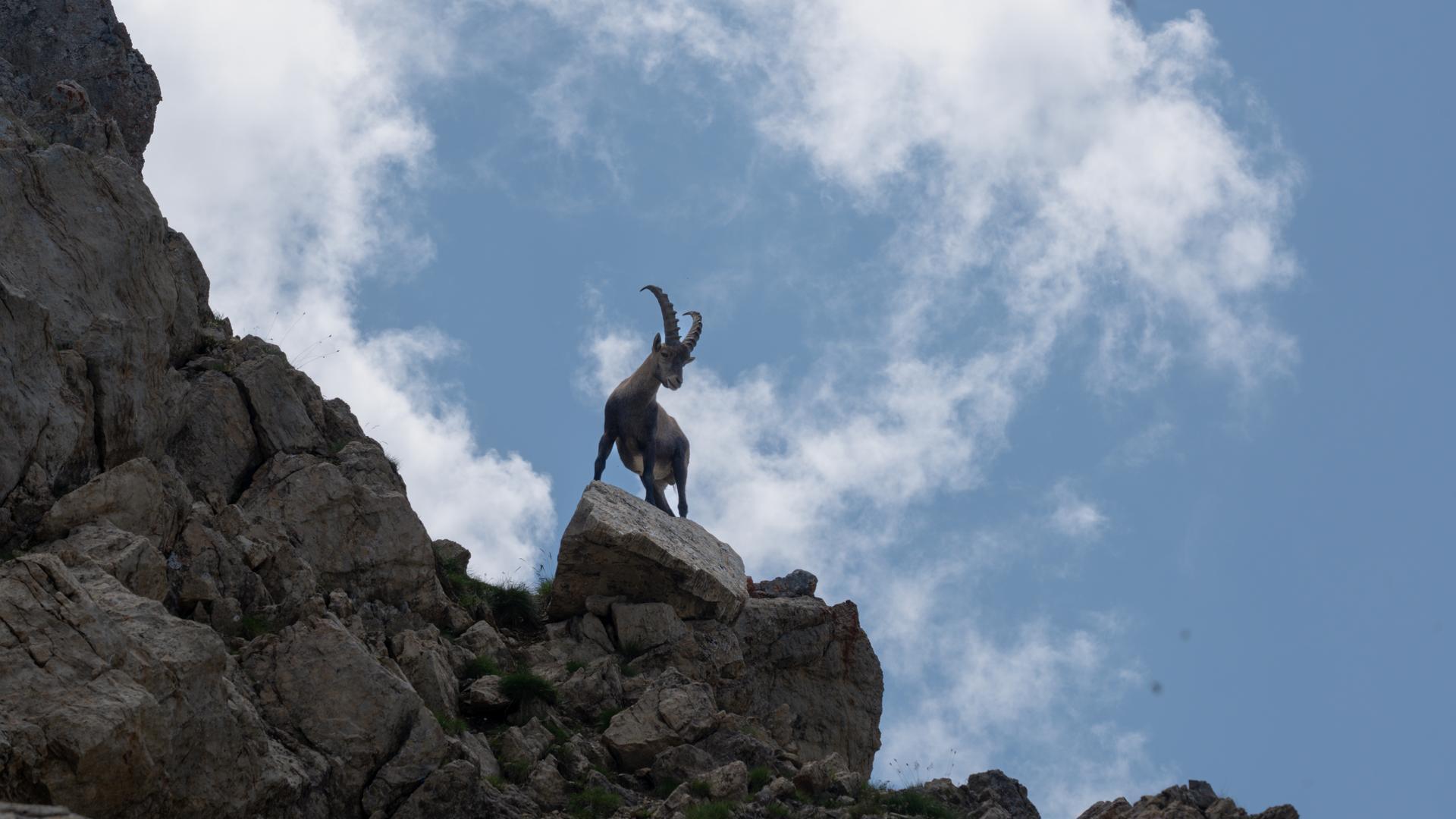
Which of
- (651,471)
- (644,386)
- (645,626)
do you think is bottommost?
(645,626)

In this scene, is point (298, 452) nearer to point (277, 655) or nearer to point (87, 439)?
point (87, 439)

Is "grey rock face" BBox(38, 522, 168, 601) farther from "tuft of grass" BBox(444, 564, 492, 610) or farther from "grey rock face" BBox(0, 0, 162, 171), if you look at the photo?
"grey rock face" BBox(0, 0, 162, 171)

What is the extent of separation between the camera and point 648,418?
69.8ft

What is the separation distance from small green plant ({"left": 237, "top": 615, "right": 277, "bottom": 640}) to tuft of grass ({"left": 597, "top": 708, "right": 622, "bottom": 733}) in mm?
3738

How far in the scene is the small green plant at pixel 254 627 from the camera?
13.3 metres

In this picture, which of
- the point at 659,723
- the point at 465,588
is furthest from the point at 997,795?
the point at 465,588

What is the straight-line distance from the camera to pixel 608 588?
61.2ft

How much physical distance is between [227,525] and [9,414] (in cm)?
273

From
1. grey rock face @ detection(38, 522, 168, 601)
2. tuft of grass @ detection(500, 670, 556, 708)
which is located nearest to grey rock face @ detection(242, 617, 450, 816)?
grey rock face @ detection(38, 522, 168, 601)

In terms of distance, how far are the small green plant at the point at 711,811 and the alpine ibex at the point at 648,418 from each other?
26.5 feet

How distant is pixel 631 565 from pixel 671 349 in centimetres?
403

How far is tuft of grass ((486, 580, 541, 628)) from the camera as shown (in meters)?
18.6

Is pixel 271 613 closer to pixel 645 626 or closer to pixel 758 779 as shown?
pixel 758 779

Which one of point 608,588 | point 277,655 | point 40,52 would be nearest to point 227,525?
point 277,655
